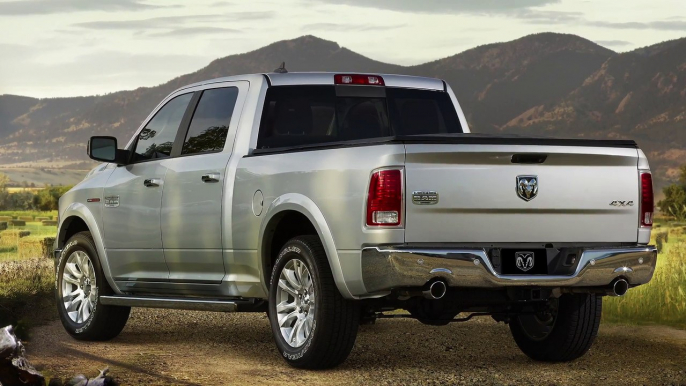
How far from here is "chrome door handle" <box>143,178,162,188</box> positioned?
9352 mm

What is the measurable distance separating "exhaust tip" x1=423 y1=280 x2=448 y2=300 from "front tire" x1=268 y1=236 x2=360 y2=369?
2.35 feet

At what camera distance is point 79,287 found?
407 inches

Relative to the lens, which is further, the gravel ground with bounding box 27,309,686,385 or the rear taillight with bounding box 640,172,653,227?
the gravel ground with bounding box 27,309,686,385

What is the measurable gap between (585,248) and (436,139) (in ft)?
4.11

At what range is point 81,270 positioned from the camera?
1034 centimetres

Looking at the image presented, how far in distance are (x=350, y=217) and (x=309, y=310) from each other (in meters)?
0.89

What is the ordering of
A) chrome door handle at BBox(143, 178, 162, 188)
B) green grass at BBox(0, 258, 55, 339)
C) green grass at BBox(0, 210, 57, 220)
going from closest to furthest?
chrome door handle at BBox(143, 178, 162, 188) < green grass at BBox(0, 258, 55, 339) < green grass at BBox(0, 210, 57, 220)

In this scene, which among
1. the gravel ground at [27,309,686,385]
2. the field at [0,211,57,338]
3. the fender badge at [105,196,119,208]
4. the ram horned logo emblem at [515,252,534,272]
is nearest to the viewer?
the ram horned logo emblem at [515,252,534,272]

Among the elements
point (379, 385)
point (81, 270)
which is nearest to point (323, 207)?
point (379, 385)

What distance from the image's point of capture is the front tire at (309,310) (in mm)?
7512

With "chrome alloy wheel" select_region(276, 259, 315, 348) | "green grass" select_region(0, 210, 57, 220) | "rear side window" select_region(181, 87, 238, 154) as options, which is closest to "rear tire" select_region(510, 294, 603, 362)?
"chrome alloy wheel" select_region(276, 259, 315, 348)

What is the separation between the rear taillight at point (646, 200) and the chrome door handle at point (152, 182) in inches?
150

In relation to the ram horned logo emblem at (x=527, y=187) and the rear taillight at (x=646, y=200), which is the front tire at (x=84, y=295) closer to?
the ram horned logo emblem at (x=527, y=187)

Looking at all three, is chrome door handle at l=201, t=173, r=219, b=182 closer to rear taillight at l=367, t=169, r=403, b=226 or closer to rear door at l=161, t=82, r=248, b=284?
rear door at l=161, t=82, r=248, b=284
